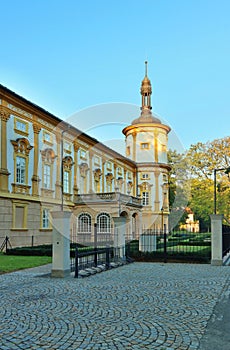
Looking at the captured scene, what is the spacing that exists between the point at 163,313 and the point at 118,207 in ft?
94.5

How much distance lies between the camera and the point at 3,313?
782 centimetres

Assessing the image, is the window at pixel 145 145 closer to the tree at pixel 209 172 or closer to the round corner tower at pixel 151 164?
the round corner tower at pixel 151 164

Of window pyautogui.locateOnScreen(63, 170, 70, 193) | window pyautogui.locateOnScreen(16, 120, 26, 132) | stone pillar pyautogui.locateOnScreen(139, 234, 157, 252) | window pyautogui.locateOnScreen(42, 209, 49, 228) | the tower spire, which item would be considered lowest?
stone pillar pyautogui.locateOnScreen(139, 234, 157, 252)

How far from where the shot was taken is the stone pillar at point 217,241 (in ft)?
55.2

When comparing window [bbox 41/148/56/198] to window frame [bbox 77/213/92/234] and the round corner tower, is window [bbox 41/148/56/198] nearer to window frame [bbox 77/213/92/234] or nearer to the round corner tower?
window frame [bbox 77/213/92/234]

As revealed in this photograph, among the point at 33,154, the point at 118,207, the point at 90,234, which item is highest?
the point at 33,154

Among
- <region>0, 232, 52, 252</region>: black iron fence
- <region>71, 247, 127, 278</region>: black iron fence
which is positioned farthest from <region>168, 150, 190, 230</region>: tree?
<region>71, 247, 127, 278</region>: black iron fence

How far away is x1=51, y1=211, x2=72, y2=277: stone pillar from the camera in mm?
13156

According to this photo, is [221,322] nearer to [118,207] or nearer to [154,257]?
[154,257]

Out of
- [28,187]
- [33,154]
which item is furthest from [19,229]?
[33,154]

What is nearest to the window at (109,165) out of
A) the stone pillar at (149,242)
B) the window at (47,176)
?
the window at (47,176)

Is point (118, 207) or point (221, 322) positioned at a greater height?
point (118, 207)

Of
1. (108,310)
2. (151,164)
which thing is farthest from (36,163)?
(151,164)

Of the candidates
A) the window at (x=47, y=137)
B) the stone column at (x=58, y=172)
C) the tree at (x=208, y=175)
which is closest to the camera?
the window at (x=47, y=137)
